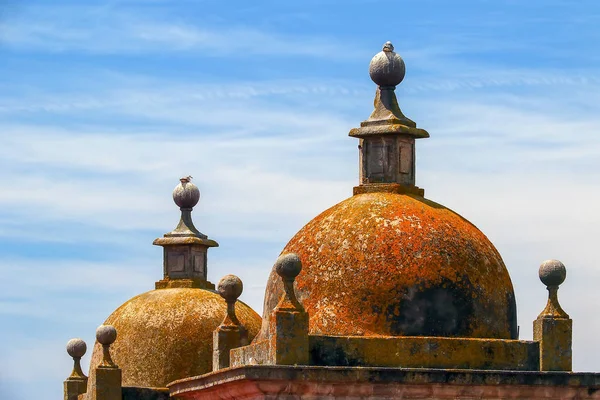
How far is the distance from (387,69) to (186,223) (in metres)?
9.73

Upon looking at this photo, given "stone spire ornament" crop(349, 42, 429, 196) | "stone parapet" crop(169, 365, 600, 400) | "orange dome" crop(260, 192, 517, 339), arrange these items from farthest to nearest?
"stone spire ornament" crop(349, 42, 429, 196), "orange dome" crop(260, 192, 517, 339), "stone parapet" crop(169, 365, 600, 400)

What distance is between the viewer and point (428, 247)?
2875 centimetres

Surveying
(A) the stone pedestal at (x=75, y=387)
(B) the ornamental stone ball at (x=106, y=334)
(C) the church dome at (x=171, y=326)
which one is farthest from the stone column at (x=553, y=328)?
(A) the stone pedestal at (x=75, y=387)

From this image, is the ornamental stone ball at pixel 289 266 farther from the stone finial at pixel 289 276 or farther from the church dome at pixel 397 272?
the church dome at pixel 397 272

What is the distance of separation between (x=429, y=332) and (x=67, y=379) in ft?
32.9

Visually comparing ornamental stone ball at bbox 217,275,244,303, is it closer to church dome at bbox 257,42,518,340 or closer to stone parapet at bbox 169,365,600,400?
church dome at bbox 257,42,518,340

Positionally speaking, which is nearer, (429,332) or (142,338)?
(429,332)

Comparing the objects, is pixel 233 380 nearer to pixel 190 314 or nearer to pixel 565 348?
pixel 565 348

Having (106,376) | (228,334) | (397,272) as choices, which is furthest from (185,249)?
(397,272)

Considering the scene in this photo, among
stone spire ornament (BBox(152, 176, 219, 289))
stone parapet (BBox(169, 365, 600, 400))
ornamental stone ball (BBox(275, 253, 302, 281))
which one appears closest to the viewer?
stone parapet (BBox(169, 365, 600, 400))

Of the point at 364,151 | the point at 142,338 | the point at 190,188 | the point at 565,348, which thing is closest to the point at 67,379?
the point at 142,338

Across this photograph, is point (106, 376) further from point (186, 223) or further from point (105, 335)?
point (186, 223)

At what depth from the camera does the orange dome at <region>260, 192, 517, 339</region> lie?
93.1 ft

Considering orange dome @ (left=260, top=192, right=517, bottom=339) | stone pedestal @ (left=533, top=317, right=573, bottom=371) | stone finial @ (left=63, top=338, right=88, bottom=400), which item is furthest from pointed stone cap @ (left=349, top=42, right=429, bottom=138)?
stone finial @ (left=63, top=338, right=88, bottom=400)
